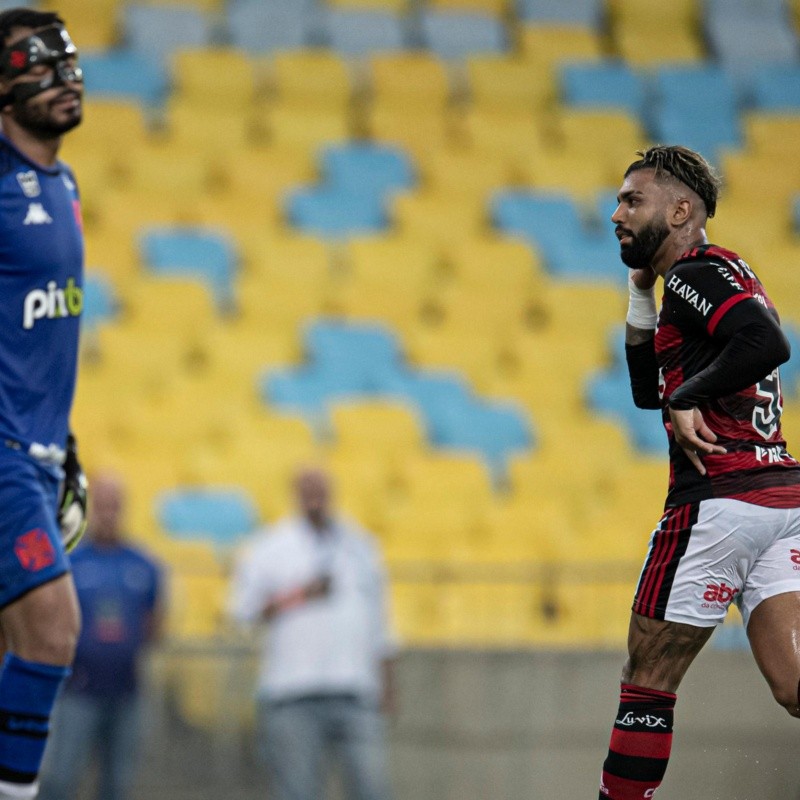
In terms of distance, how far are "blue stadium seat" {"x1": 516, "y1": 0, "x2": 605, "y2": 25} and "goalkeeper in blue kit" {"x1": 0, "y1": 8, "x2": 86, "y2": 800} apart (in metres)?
12.0

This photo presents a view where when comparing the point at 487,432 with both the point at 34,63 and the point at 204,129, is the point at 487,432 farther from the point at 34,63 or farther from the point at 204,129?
the point at 34,63

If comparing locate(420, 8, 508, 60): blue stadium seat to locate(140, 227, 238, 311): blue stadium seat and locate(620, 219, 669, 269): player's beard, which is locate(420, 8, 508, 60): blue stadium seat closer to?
locate(140, 227, 238, 311): blue stadium seat

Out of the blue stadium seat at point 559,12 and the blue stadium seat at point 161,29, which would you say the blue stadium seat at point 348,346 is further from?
the blue stadium seat at point 559,12

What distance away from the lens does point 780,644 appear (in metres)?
4.59

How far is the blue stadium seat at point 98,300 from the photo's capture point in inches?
494

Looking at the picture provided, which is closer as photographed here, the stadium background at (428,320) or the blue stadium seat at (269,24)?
the stadium background at (428,320)

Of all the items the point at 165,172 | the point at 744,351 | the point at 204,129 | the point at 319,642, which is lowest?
the point at 319,642

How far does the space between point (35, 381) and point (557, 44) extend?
12258 mm

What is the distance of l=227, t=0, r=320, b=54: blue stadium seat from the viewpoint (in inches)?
625

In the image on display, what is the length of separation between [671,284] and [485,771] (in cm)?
510

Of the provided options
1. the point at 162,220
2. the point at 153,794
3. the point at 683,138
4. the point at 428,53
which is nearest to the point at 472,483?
the point at 153,794

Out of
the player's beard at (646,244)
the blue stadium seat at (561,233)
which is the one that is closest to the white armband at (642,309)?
the player's beard at (646,244)

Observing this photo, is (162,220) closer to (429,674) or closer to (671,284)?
(429,674)

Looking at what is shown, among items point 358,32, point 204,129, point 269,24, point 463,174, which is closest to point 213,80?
point 204,129
